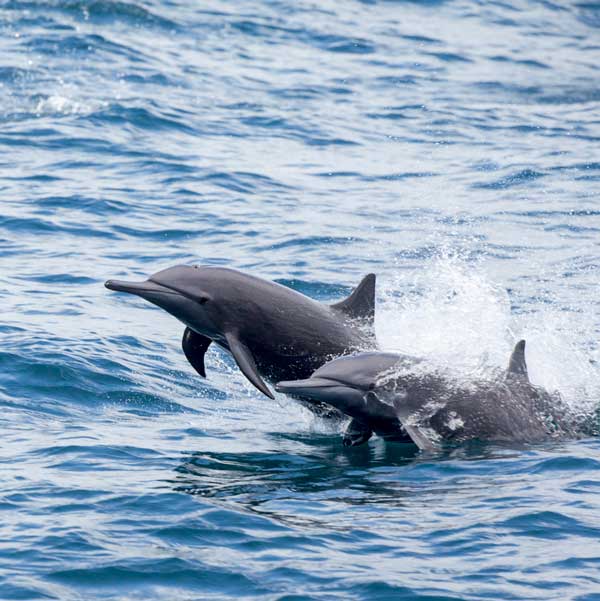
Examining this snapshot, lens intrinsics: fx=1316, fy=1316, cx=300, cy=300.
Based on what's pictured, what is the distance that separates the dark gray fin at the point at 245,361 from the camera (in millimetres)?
12047

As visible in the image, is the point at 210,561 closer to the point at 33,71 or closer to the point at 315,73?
the point at 33,71

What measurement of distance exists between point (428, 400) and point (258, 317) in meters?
1.85

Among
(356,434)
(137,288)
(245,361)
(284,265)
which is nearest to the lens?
(356,434)

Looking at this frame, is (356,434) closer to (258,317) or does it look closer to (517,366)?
(258,317)

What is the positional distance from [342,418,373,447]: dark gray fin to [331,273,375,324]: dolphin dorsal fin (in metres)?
1.29

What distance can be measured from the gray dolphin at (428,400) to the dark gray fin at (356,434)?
0.02m

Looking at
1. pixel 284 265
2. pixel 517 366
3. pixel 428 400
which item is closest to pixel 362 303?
pixel 428 400

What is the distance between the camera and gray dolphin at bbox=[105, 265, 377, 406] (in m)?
12.7

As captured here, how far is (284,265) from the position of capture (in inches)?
740

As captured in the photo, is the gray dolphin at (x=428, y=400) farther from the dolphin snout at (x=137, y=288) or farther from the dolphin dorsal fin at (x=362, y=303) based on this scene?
the dolphin snout at (x=137, y=288)

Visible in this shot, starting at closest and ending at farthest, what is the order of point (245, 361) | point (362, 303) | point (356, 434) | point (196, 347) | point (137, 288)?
point (356, 434), point (245, 361), point (137, 288), point (362, 303), point (196, 347)

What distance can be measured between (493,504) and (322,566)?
187cm

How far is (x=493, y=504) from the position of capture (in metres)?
10.4

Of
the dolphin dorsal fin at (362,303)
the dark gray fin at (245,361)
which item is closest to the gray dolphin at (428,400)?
the dark gray fin at (245,361)
